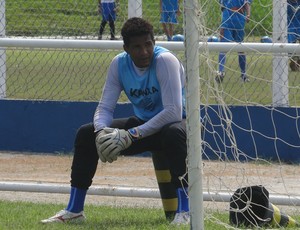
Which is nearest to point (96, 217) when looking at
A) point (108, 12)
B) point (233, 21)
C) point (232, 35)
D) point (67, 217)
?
point (67, 217)

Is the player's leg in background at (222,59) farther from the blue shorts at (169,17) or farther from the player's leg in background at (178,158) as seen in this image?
the blue shorts at (169,17)

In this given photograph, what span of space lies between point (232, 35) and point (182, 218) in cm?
204

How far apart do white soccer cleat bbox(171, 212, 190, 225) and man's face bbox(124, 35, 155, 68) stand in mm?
1010

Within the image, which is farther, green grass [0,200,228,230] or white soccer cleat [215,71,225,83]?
green grass [0,200,228,230]

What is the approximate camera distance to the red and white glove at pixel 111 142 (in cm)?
616

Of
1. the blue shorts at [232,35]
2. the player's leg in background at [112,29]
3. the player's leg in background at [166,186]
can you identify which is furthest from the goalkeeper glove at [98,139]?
the player's leg in background at [112,29]

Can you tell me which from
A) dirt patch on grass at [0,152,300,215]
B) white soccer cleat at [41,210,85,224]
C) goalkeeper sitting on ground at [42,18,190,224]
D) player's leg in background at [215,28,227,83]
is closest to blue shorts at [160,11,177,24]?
player's leg in background at [215,28,227,83]

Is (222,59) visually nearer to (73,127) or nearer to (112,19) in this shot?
(112,19)

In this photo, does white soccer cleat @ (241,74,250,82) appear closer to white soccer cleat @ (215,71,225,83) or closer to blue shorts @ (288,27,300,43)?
blue shorts @ (288,27,300,43)

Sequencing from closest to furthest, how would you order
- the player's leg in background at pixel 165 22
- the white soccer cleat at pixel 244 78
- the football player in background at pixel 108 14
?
the white soccer cleat at pixel 244 78 → the football player in background at pixel 108 14 → the player's leg in background at pixel 165 22

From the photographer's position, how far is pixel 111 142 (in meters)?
6.16

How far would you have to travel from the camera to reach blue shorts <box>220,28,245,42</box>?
24.6 feet

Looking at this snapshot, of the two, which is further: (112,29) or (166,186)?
(112,29)

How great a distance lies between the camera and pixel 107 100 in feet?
21.7
